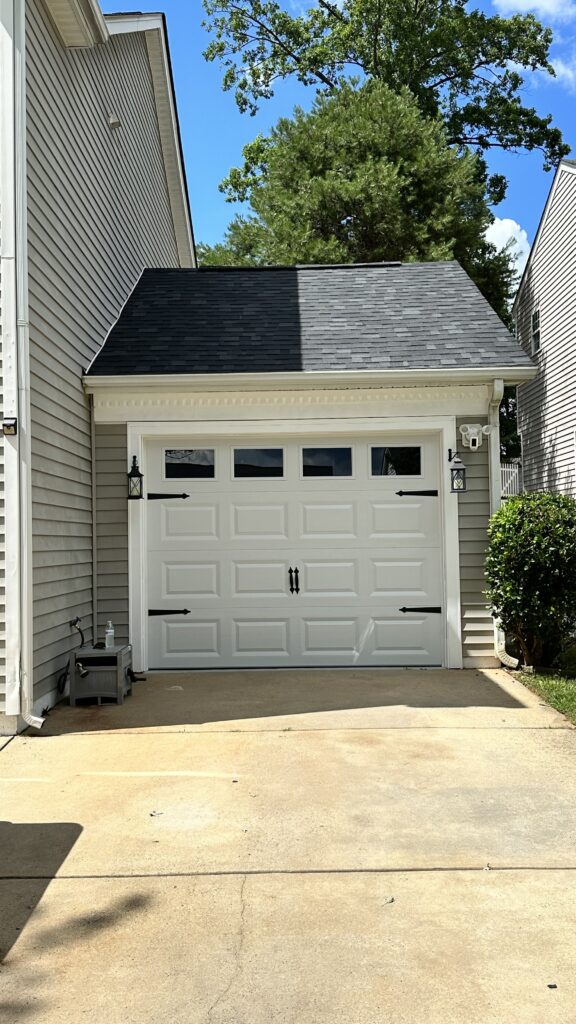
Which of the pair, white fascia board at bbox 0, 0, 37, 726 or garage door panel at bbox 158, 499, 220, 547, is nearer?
white fascia board at bbox 0, 0, 37, 726

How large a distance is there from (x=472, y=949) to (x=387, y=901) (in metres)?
0.42

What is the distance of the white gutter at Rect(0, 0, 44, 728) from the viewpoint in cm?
556

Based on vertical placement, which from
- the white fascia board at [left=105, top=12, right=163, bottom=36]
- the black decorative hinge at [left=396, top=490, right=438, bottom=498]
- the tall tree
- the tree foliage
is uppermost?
the tree foliage

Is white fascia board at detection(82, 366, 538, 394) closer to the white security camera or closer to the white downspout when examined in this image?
the white downspout

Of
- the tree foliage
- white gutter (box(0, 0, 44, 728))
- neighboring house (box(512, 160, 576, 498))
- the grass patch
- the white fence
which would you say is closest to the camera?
white gutter (box(0, 0, 44, 728))

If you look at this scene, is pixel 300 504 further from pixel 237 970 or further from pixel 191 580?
pixel 237 970

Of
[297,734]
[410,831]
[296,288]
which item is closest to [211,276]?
[296,288]

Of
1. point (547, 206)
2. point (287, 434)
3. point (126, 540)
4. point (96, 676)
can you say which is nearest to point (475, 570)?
point (287, 434)

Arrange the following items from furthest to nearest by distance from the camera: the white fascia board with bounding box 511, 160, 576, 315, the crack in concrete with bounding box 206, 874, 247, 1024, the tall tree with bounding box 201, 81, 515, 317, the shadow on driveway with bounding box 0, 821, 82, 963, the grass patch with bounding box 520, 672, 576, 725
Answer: the tall tree with bounding box 201, 81, 515, 317, the white fascia board with bounding box 511, 160, 576, 315, the grass patch with bounding box 520, 672, 576, 725, the shadow on driveway with bounding box 0, 821, 82, 963, the crack in concrete with bounding box 206, 874, 247, 1024

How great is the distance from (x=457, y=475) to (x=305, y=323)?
2.37 metres

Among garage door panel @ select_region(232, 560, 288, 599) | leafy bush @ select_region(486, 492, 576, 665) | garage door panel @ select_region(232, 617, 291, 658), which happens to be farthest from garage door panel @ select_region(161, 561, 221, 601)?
leafy bush @ select_region(486, 492, 576, 665)

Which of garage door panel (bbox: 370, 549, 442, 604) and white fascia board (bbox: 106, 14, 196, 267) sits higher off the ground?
white fascia board (bbox: 106, 14, 196, 267)

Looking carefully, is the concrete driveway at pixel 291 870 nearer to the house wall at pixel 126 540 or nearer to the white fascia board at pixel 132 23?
the house wall at pixel 126 540

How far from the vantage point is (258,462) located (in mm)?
8086
